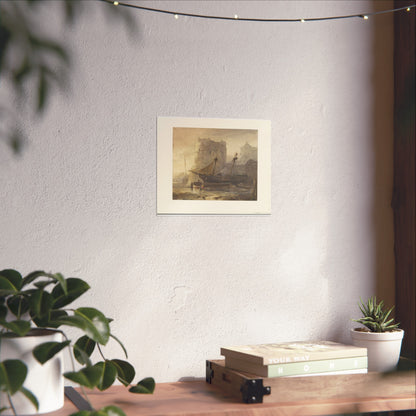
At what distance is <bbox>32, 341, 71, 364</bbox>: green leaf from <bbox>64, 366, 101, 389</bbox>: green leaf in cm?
6

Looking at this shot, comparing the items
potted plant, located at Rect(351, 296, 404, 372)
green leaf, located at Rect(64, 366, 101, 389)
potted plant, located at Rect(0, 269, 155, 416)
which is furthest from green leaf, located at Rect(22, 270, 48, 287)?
potted plant, located at Rect(351, 296, 404, 372)

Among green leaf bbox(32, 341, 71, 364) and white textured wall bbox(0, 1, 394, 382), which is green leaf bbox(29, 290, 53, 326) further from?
white textured wall bbox(0, 1, 394, 382)

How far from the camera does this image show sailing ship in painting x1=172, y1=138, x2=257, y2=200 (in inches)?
78.2

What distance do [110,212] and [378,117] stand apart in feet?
3.35

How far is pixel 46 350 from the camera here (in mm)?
1417

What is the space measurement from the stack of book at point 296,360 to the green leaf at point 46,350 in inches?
21.7

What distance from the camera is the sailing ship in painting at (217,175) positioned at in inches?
78.2

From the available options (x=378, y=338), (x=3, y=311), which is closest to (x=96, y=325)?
(x=3, y=311)

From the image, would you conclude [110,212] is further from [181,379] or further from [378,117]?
[378,117]

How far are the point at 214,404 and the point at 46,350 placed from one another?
1.62 ft

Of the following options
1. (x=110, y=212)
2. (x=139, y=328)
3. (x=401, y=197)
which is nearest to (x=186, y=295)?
(x=139, y=328)

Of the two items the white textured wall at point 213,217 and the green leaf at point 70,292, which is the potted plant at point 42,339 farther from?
the white textured wall at point 213,217

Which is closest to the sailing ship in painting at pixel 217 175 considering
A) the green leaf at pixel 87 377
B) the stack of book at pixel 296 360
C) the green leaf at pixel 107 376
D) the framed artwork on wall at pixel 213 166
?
the framed artwork on wall at pixel 213 166

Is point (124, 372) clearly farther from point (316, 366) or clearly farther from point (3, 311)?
point (316, 366)
